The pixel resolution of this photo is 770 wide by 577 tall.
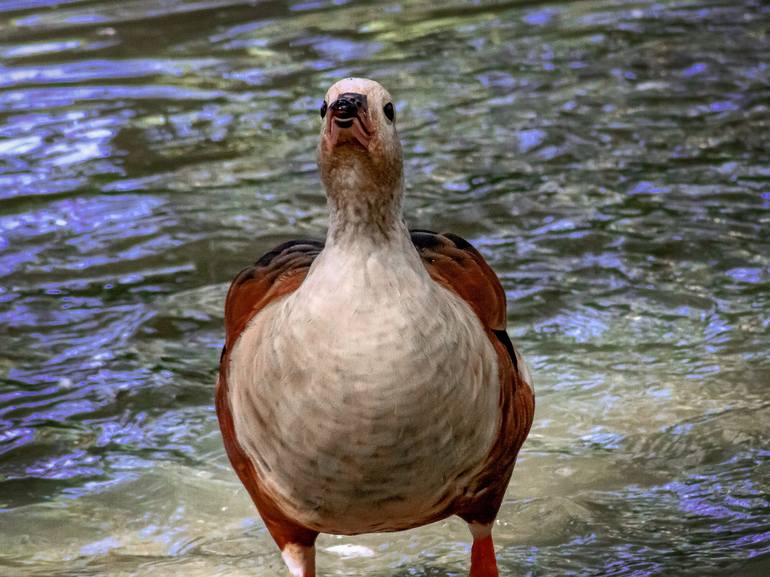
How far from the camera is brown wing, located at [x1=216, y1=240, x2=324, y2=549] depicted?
3.34 meters

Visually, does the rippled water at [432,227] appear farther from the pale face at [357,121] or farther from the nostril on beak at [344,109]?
the nostril on beak at [344,109]

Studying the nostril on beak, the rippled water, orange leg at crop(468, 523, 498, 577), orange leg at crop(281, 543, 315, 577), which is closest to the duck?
the nostril on beak

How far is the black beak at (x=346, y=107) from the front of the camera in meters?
2.78

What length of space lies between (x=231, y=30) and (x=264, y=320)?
7.89 meters

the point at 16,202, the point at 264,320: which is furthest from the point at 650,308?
the point at 16,202

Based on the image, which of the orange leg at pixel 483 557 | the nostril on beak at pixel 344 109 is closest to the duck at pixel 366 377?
the nostril on beak at pixel 344 109

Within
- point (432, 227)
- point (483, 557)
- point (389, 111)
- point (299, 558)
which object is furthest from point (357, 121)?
point (432, 227)

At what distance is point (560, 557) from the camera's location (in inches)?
157

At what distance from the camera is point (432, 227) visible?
21.9ft

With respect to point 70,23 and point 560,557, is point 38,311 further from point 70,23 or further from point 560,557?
point 70,23

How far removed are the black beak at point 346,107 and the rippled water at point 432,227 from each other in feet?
5.80

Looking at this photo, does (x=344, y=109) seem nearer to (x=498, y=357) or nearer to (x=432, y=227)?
(x=498, y=357)

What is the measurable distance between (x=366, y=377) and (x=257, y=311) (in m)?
0.73

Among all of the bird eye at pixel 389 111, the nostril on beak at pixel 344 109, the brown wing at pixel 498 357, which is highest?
the nostril on beak at pixel 344 109
